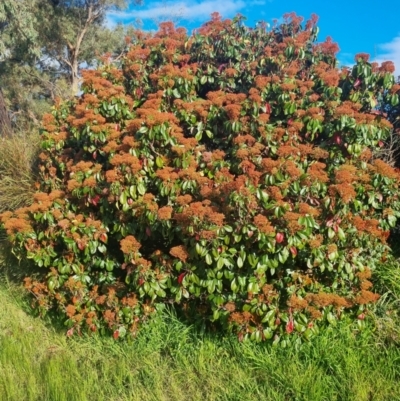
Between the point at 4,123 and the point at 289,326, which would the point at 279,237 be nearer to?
the point at 289,326

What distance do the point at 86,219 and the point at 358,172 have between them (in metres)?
2.30

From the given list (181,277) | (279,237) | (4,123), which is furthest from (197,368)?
(4,123)

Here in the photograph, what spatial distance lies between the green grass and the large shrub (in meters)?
0.18

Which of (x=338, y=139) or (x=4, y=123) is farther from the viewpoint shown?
(x=4, y=123)

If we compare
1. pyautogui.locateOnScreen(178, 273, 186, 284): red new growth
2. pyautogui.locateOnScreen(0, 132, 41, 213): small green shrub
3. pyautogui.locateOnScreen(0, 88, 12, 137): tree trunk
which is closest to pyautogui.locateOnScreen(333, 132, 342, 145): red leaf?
pyautogui.locateOnScreen(178, 273, 186, 284): red new growth

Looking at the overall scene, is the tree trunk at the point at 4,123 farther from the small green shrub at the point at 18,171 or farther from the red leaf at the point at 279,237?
the red leaf at the point at 279,237

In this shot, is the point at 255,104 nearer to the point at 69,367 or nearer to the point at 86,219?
the point at 86,219

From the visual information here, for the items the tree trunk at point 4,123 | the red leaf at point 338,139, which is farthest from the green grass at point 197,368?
the tree trunk at point 4,123

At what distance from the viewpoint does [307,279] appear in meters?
3.28

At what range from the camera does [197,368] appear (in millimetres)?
3295

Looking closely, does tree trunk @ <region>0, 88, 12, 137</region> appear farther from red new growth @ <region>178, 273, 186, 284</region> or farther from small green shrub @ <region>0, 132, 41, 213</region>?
red new growth @ <region>178, 273, 186, 284</region>

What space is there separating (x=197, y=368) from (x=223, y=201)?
51.1 inches

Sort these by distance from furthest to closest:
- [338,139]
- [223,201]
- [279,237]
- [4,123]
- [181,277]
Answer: [4,123] → [338,139] → [181,277] → [223,201] → [279,237]

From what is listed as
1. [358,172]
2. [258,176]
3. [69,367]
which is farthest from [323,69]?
[69,367]
